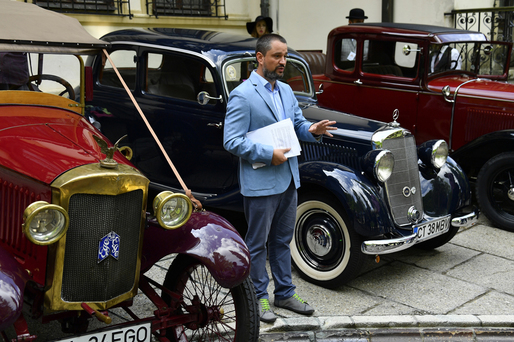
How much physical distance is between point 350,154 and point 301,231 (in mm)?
727

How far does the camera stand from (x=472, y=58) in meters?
6.81

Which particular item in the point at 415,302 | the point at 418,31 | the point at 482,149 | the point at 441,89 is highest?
the point at 418,31

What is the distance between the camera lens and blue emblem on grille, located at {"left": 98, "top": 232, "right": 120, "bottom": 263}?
2.75m

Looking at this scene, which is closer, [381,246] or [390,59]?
[381,246]

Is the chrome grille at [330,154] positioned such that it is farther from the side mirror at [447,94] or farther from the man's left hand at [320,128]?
the side mirror at [447,94]

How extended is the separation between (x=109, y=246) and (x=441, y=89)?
182 inches

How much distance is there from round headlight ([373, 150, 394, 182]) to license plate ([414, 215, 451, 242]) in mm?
451

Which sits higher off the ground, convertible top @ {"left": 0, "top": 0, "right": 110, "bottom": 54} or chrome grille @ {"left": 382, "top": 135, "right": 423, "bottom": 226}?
convertible top @ {"left": 0, "top": 0, "right": 110, "bottom": 54}

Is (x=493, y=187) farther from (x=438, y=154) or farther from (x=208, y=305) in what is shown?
(x=208, y=305)

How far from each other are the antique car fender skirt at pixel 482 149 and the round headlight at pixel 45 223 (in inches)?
182

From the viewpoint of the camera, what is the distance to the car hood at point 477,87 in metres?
6.12

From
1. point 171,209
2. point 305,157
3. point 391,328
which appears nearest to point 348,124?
point 305,157

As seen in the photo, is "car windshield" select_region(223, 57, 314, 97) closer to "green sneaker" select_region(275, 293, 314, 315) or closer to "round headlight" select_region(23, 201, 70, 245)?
"green sneaker" select_region(275, 293, 314, 315)

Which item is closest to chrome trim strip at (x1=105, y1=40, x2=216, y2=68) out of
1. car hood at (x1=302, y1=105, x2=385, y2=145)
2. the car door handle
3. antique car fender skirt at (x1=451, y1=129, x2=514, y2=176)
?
the car door handle
